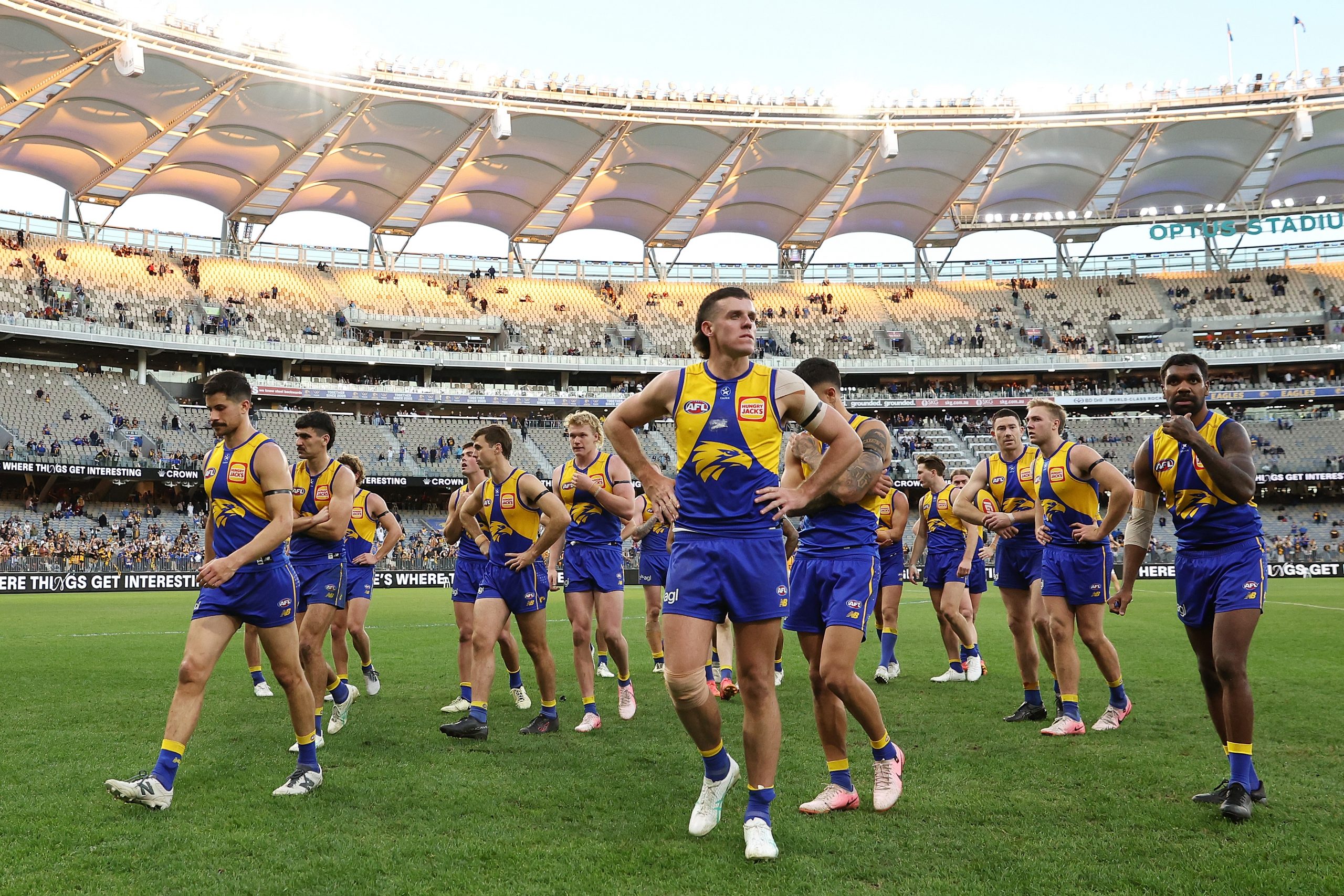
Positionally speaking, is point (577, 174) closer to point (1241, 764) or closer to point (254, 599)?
point (254, 599)

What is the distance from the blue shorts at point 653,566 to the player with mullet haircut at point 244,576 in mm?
5434

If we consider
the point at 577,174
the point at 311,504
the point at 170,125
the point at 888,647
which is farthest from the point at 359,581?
the point at 577,174

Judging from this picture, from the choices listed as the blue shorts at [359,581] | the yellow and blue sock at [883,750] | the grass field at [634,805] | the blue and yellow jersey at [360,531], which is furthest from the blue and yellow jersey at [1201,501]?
the blue shorts at [359,581]

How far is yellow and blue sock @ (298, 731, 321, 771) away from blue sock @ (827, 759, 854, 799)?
10.1 feet

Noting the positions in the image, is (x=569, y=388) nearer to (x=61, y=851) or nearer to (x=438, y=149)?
(x=438, y=149)

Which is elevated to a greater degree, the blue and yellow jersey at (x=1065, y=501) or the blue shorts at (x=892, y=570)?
the blue and yellow jersey at (x=1065, y=501)

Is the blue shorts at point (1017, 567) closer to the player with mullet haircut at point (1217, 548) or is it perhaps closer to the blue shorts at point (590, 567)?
the player with mullet haircut at point (1217, 548)

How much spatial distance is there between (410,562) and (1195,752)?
30683 millimetres

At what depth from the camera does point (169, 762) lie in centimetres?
557

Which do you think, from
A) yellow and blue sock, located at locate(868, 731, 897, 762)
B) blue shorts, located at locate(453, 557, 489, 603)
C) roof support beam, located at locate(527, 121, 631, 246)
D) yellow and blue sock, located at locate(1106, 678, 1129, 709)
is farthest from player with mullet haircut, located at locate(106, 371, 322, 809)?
roof support beam, located at locate(527, 121, 631, 246)

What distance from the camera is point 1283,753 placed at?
6.86m

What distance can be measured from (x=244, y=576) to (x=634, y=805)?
2.62 metres

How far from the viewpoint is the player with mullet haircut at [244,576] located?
5664mm

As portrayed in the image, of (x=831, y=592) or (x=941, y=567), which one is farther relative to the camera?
(x=941, y=567)
